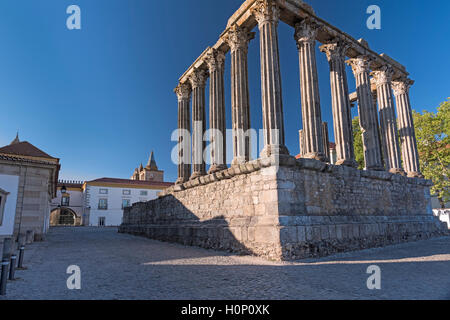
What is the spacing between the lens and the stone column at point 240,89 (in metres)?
11.5

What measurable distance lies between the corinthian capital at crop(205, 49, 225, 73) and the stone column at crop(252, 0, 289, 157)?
139 inches

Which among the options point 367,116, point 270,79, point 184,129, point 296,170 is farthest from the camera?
point 184,129

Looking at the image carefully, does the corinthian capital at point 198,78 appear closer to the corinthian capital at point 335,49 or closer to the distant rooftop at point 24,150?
the corinthian capital at point 335,49

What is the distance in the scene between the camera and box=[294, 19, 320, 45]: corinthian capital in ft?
35.3

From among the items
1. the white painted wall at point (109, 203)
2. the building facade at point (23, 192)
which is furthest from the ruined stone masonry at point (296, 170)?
the white painted wall at point (109, 203)

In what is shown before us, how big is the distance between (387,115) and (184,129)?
11445mm

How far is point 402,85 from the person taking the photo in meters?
16.3

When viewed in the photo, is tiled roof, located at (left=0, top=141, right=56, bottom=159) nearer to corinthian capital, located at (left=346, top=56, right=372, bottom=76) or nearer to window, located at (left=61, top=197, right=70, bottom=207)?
window, located at (left=61, top=197, right=70, bottom=207)

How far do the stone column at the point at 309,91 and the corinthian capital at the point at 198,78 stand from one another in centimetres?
584

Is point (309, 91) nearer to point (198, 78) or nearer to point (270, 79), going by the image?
point (270, 79)

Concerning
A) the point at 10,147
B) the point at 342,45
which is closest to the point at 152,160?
the point at 10,147

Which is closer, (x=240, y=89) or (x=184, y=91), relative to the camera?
(x=240, y=89)

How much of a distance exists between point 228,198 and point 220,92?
19.0 ft

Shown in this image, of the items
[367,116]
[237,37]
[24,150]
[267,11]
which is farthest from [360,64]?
[24,150]
